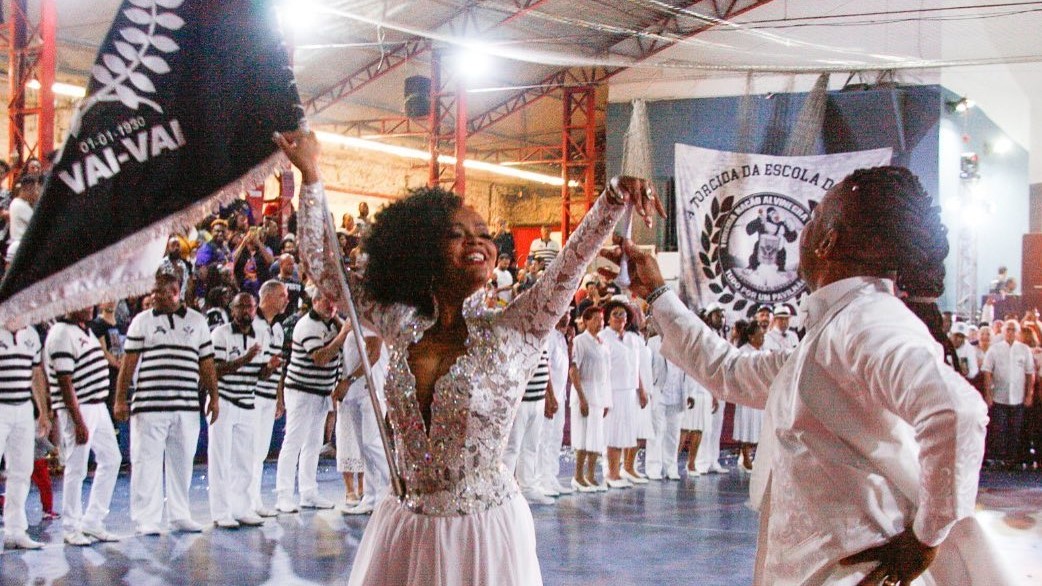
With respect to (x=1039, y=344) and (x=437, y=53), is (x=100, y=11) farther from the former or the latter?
(x=1039, y=344)

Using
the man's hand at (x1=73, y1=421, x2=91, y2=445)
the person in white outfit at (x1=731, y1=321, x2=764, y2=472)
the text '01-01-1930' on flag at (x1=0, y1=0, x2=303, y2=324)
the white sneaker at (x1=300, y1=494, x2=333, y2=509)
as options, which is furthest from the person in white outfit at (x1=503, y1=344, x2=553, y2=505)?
the text '01-01-1930' on flag at (x1=0, y1=0, x2=303, y2=324)

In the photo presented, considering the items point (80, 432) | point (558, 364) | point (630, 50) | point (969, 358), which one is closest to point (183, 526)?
point (80, 432)

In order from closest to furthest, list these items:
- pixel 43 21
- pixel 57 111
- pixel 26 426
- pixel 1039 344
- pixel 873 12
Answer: pixel 26 426 → pixel 43 21 → pixel 1039 344 → pixel 873 12 → pixel 57 111

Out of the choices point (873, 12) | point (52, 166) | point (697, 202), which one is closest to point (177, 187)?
point (52, 166)

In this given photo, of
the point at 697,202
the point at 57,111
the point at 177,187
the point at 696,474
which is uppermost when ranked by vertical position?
the point at 57,111

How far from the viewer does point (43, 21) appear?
51.4ft

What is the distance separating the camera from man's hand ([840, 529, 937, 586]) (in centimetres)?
238

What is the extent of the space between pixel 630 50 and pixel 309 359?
15465 millimetres

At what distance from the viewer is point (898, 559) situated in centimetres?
240

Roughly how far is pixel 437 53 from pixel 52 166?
20499 mm

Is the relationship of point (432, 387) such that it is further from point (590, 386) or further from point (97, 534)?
point (590, 386)

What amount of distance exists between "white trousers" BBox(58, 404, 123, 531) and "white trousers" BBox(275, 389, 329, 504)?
5.73ft

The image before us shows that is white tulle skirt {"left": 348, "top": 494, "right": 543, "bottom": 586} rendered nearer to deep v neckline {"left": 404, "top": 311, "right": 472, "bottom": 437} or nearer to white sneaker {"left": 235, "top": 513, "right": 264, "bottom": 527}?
deep v neckline {"left": 404, "top": 311, "right": 472, "bottom": 437}

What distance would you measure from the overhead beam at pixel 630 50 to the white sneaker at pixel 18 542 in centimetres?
1346
